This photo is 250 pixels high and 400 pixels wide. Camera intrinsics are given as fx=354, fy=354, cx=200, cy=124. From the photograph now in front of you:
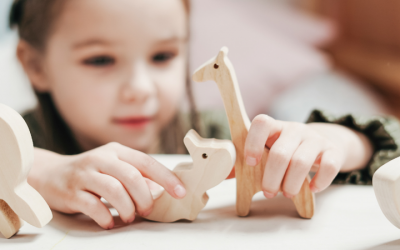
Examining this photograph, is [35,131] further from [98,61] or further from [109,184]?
[109,184]

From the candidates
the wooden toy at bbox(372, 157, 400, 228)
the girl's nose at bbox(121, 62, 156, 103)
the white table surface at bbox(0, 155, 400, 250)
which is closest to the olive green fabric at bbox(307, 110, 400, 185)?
the white table surface at bbox(0, 155, 400, 250)

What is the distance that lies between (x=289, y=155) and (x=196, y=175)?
9cm

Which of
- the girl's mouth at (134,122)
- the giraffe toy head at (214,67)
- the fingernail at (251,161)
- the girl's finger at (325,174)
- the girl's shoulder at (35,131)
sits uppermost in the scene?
the giraffe toy head at (214,67)

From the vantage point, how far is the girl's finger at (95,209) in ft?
1.11

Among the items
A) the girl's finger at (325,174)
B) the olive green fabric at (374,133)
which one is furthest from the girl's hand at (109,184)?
the olive green fabric at (374,133)

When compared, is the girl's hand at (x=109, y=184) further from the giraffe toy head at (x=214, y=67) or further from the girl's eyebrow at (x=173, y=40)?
the girl's eyebrow at (x=173, y=40)

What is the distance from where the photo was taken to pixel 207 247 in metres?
0.30

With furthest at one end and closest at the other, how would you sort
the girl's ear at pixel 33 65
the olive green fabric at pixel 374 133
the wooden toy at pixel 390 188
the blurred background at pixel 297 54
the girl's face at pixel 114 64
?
the blurred background at pixel 297 54, the girl's ear at pixel 33 65, the girl's face at pixel 114 64, the olive green fabric at pixel 374 133, the wooden toy at pixel 390 188

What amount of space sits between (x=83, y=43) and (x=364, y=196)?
21.0 inches

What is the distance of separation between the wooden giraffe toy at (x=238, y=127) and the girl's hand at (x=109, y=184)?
64mm

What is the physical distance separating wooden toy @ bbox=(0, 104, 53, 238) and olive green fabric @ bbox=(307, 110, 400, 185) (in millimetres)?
383

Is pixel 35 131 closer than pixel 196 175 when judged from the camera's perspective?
No

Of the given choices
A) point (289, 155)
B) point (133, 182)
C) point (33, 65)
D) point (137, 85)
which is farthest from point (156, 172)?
point (33, 65)

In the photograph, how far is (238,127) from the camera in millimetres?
345
